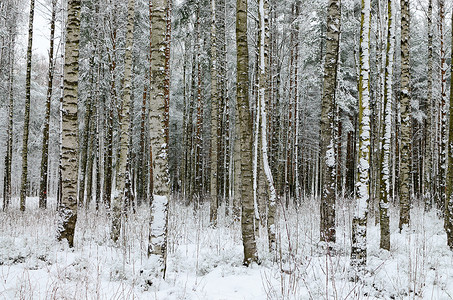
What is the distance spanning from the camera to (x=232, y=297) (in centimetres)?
427

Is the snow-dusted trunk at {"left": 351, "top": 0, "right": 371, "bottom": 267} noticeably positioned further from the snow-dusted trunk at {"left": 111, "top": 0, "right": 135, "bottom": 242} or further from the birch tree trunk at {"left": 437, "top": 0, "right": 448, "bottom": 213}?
the birch tree trunk at {"left": 437, "top": 0, "right": 448, "bottom": 213}

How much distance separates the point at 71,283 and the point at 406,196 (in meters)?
8.31

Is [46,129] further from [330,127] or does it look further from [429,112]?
[429,112]

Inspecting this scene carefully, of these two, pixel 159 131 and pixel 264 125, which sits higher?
pixel 264 125

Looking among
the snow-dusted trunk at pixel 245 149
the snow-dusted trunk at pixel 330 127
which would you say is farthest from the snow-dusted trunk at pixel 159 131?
the snow-dusted trunk at pixel 330 127

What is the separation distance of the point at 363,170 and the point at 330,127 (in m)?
2.37

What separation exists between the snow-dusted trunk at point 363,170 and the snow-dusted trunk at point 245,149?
71.4 inches

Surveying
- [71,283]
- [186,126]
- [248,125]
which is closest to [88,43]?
[186,126]

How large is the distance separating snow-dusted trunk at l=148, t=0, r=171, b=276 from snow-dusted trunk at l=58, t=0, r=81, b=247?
2.55 m

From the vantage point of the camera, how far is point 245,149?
5.85 metres

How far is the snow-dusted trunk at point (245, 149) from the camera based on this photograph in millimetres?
5684

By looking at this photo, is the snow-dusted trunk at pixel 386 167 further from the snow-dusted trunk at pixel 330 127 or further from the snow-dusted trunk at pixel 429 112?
the snow-dusted trunk at pixel 429 112

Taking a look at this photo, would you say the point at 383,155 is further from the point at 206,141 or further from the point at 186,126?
the point at 206,141

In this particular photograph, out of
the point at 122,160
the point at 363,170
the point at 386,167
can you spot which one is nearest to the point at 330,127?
the point at 386,167
